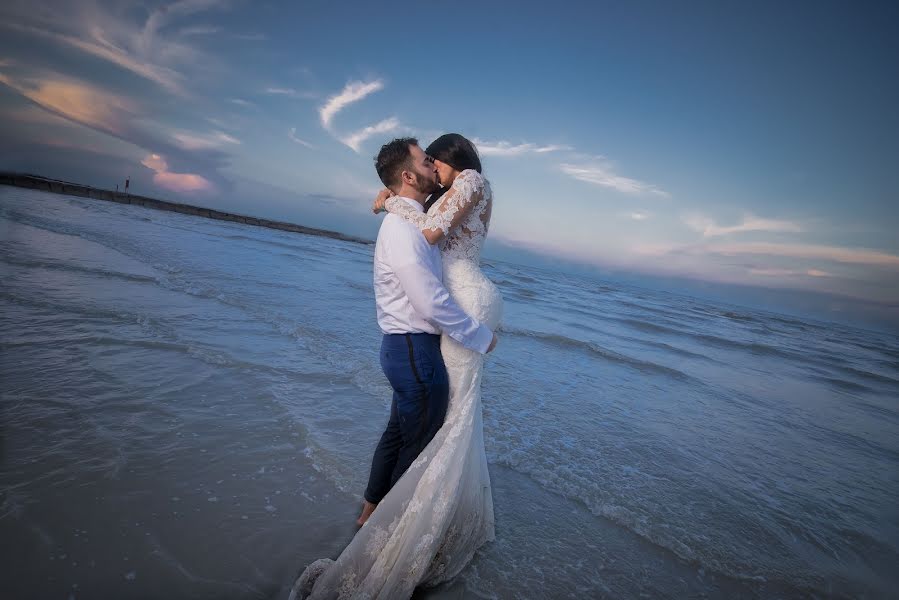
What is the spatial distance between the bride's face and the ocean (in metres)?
2.46

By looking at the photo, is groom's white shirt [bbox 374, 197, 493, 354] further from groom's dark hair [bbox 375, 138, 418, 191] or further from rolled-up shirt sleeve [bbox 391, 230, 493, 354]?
groom's dark hair [bbox 375, 138, 418, 191]

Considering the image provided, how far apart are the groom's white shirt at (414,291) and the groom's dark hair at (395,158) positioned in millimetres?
215

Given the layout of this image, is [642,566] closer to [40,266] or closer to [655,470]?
[655,470]

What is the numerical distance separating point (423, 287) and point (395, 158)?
823mm

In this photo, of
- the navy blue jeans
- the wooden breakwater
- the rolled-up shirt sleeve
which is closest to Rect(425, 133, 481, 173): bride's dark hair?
the rolled-up shirt sleeve

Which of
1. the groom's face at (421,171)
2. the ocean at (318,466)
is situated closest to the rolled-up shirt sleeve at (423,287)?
the groom's face at (421,171)

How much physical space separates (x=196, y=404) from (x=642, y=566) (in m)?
4.22

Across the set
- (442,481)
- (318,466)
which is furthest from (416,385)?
(318,466)

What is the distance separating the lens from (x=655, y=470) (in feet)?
14.4

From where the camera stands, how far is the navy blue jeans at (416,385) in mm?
2125

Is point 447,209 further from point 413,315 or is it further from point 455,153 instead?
point 413,315

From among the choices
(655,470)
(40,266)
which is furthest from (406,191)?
(40,266)

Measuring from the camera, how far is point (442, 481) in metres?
2.08

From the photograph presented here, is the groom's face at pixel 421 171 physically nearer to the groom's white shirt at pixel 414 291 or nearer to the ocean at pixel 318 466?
the groom's white shirt at pixel 414 291
